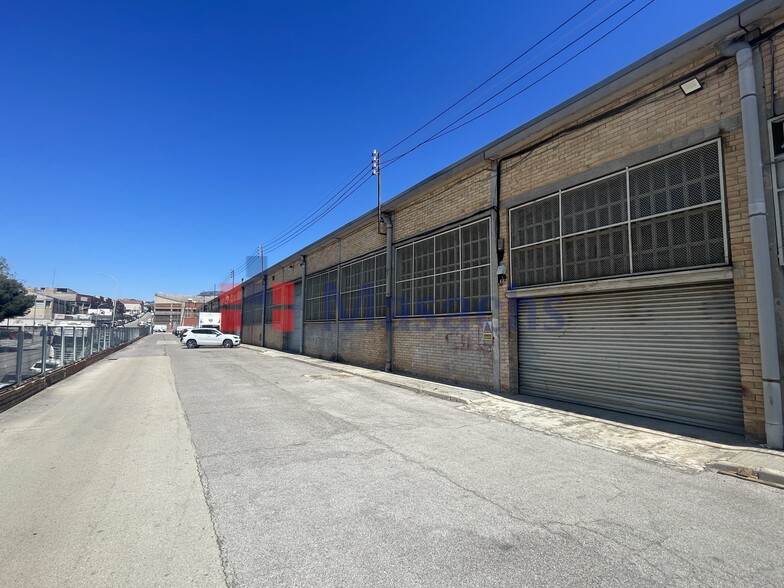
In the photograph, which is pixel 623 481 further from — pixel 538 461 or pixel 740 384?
pixel 740 384

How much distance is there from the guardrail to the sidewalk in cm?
1070

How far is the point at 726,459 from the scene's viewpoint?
5.53 meters

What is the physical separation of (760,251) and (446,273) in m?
8.12

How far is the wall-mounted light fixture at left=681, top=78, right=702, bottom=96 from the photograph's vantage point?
7125mm

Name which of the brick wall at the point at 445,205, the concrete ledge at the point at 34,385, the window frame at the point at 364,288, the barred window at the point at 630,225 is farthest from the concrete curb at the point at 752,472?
the concrete ledge at the point at 34,385

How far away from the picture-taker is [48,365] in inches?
594

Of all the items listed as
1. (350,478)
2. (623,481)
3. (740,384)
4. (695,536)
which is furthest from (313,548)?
(740,384)

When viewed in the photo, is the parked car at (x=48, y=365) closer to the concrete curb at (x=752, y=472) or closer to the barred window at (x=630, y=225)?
the barred window at (x=630, y=225)

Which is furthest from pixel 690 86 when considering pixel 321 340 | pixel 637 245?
Result: pixel 321 340

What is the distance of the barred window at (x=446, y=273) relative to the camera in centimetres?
1203

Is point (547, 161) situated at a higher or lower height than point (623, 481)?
higher

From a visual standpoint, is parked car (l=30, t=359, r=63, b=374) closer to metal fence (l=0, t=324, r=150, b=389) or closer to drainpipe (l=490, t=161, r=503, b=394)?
metal fence (l=0, t=324, r=150, b=389)

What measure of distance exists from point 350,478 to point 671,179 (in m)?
7.12

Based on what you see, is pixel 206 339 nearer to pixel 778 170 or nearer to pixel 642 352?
pixel 642 352
